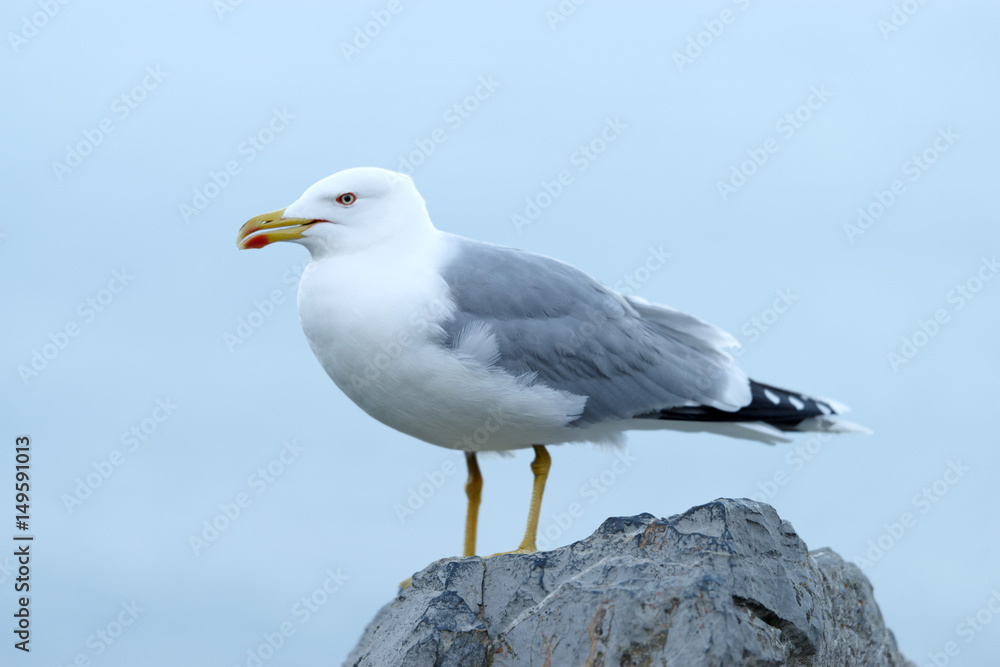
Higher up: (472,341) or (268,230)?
(472,341)

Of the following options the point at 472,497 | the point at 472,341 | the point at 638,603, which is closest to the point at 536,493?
the point at 472,497

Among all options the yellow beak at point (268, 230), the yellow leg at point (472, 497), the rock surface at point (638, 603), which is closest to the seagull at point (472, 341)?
the yellow beak at point (268, 230)

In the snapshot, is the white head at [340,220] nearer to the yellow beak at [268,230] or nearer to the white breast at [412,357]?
the yellow beak at [268,230]

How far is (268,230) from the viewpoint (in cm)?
669

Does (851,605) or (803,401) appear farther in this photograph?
(803,401)

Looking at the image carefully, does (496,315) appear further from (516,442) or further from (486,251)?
(516,442)

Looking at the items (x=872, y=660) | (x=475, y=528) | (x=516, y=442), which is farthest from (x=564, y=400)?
(x=872, y=660)

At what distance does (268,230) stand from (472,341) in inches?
62.1

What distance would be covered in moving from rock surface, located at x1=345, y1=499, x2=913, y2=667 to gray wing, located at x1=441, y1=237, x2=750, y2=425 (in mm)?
1424

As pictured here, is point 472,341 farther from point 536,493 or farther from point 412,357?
point 536,493

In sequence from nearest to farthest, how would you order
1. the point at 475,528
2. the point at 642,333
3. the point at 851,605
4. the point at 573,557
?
1. the point at 573,557
2. the point at 851,605
3. the point at 642,333
4. the point at 475,528

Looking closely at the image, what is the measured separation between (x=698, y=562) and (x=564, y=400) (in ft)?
6.12

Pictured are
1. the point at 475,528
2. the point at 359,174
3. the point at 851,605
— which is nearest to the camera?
the point at 851,605

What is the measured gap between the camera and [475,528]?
7.97 m
